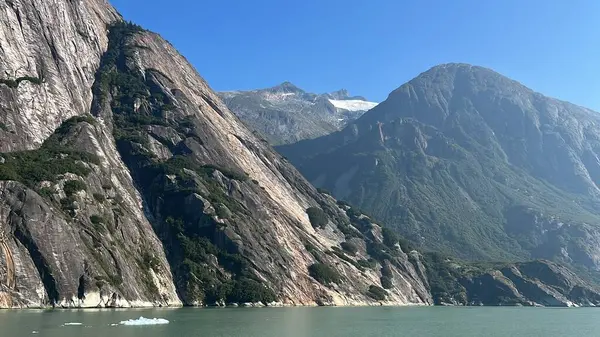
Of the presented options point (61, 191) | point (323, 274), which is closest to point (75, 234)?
point (61, 191)

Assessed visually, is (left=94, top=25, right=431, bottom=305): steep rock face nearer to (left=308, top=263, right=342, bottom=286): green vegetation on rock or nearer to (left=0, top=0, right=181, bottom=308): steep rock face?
(left=308, top=263, right=342, bottom=286): green vegetation on rock

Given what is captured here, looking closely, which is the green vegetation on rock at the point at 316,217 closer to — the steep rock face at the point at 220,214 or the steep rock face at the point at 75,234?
the steep rock face at the point at 220,214

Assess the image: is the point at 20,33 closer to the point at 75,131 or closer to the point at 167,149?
the point at 75,131

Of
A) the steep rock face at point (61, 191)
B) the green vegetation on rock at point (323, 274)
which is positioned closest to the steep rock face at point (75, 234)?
the steep rock face at point (61, 191)

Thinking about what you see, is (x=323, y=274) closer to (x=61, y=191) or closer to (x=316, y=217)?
(x=316, y=217)

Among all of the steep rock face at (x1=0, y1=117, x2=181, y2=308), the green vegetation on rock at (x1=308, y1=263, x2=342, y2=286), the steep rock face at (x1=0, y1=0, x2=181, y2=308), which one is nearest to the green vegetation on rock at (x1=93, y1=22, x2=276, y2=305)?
the steep rock face at (x1=0, y1=0, x2=181, y2=308)
